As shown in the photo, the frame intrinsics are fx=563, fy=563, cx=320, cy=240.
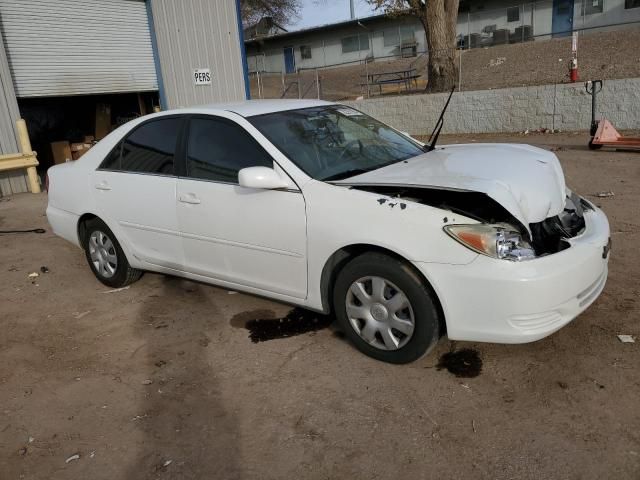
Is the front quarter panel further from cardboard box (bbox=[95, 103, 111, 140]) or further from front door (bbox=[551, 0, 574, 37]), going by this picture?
front door (bbox=[551, 0, 574, 37])

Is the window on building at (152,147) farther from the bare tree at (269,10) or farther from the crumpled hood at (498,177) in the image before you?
the bare tree at (269,10)

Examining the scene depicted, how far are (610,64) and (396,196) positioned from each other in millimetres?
20793

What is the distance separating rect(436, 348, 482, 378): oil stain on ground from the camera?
11.2 ft

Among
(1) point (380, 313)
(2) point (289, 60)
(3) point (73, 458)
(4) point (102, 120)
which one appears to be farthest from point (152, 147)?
(2) point (289, 60)

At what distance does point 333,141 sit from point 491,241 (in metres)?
1.59

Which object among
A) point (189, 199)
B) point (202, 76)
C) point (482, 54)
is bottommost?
point (189, 199)

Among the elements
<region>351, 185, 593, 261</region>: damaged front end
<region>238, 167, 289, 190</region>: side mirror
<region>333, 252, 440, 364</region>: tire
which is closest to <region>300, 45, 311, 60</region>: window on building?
<region>238, 167, 289, 190</region>: side mirror

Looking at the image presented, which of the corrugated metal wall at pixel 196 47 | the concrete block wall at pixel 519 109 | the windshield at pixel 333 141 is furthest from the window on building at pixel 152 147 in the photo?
the concrete block wall at pixel 519 109

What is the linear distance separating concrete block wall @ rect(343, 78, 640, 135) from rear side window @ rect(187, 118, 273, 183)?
37.3 ft

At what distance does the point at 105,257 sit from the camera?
17.0 ft

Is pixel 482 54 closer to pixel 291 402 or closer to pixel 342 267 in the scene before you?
pixel 342 267

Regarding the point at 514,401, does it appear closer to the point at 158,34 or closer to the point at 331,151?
the point at 331,151

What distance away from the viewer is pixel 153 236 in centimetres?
461

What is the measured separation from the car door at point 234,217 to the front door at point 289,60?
1566 inches
